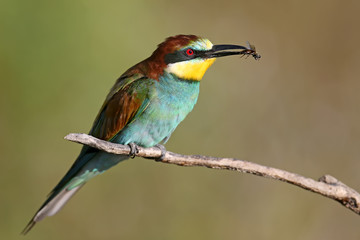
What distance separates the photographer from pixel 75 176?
283 centimetres

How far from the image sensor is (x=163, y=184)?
339cm

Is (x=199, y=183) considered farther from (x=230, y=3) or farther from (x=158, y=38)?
Answer: (x=230, y=3)

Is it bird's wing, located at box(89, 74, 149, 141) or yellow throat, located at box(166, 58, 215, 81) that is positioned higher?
yellow throat, located at box(166, 58, 215, 81)

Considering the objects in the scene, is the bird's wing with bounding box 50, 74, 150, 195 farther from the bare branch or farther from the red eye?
the bare branch

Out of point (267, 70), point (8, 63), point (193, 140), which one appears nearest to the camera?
point (8, 63)

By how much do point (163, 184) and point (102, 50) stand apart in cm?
95

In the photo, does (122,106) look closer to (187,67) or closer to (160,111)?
(160,111)

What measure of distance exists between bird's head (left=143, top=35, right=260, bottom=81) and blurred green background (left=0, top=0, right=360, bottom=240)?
0.88 metres

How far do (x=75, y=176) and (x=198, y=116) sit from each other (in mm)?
1131

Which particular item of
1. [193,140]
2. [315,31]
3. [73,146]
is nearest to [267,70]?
[315,31]

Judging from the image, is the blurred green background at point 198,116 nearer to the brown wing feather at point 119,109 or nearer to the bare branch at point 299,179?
the brown wing feather at point 119,109

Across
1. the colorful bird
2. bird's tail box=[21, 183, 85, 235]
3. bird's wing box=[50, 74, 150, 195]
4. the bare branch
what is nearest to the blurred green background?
bird's tail box=[21, 183, 85, 235]

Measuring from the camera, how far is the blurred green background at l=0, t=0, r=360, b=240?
3.29 metres

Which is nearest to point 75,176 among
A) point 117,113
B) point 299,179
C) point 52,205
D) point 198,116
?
point 52,205
